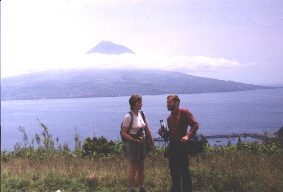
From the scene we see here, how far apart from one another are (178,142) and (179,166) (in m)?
0.42

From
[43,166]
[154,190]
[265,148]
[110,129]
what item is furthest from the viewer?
[110,129]

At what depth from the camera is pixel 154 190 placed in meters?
6.32

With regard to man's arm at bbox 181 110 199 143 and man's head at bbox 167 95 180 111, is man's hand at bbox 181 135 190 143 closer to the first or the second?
man's arm at bbox 181 110 199 143

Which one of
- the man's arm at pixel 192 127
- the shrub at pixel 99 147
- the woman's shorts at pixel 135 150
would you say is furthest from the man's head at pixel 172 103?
the shrub at pixel 99 147

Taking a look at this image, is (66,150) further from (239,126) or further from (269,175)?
(239,126)

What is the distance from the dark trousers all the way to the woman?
53 centimetres

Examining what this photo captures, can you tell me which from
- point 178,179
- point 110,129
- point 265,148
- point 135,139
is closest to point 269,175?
point 178,179

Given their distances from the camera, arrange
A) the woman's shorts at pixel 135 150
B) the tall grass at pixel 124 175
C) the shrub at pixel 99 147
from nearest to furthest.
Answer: the woman's shorts at pixel 135 150 → the tall grass at pixel 124 175 → the shrub at pixel 99 147

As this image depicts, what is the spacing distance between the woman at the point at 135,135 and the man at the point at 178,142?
A: 0.51m

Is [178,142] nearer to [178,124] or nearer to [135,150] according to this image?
[178,124]

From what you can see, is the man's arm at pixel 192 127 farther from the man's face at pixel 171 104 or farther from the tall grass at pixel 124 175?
the tall grass at pixel 124 175

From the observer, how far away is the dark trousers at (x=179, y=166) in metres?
5.68

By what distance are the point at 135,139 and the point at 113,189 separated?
1.18 metres

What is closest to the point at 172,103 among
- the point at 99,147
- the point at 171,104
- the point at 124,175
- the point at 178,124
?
the point at 171,104
